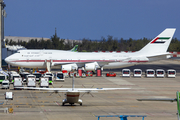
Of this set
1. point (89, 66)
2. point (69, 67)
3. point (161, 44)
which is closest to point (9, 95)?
point (69, 67)

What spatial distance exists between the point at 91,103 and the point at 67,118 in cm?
980

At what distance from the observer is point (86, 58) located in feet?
261

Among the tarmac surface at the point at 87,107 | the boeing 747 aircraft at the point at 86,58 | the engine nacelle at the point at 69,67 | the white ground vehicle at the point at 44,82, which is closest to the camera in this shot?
the tarmac surface at the point at 87,107

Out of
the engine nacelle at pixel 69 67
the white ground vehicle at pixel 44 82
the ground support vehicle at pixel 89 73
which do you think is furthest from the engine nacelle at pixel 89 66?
Result: the white ground vehicle at pixel 44 82

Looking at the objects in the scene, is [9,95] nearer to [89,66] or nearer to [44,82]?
[44,82]

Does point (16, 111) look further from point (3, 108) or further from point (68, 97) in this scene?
point (68, 97)

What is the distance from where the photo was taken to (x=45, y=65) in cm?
7756

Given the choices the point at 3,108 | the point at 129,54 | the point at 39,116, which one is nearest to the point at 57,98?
the point at 3,108

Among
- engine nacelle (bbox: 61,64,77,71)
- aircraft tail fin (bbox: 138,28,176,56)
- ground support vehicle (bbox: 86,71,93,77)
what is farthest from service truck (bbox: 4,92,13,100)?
aircraft tail fin (bbox: 138,28,176,56)

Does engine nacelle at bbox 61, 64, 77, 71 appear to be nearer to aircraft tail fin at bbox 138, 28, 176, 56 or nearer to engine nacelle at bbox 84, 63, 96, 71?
engine nacelle at bbox 84, 63, 96, 71

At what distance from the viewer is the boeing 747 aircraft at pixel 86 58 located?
3009 inches

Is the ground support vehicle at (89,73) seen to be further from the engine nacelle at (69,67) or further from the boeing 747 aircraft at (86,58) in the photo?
the engine nacelle at (69,67)

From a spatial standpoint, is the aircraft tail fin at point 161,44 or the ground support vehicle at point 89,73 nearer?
the ground support vehicle at point 89,73

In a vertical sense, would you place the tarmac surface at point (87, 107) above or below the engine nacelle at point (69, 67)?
below
